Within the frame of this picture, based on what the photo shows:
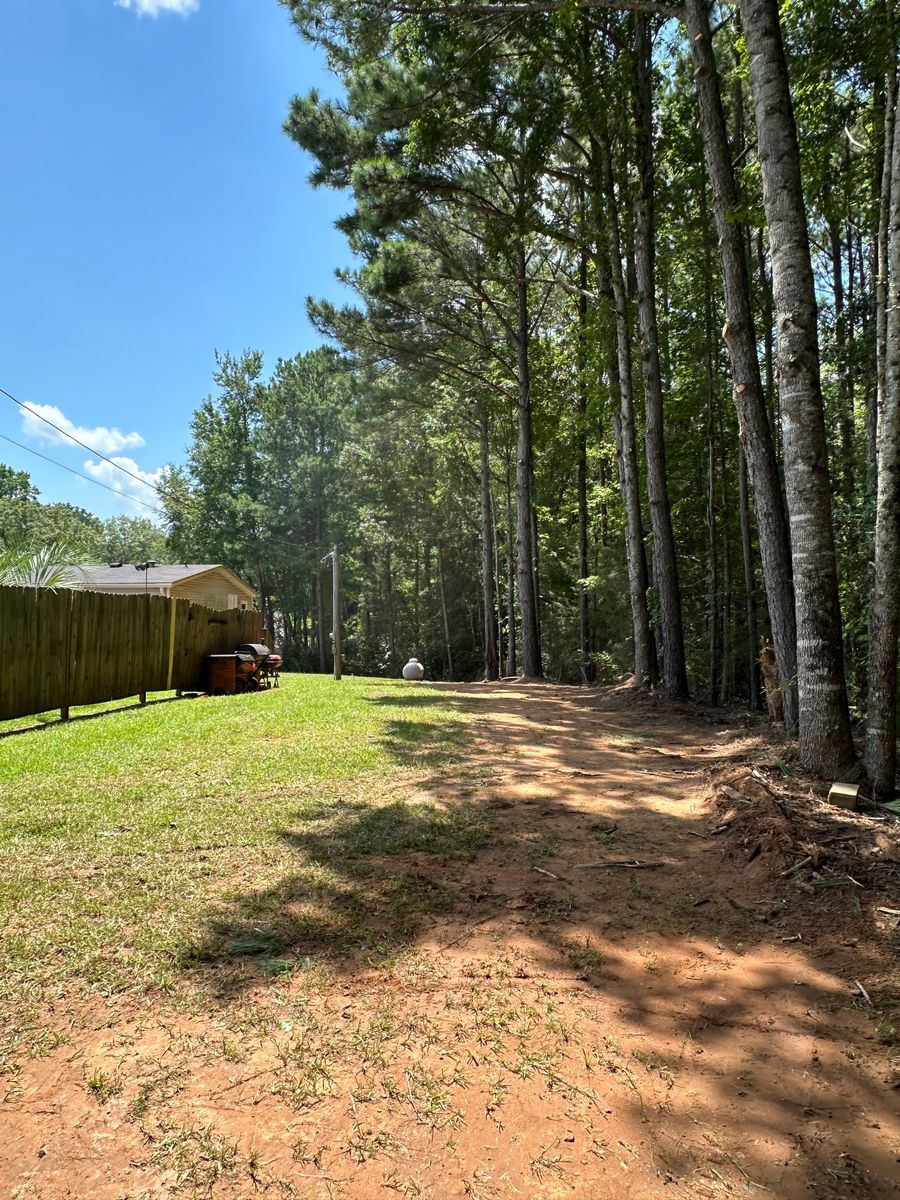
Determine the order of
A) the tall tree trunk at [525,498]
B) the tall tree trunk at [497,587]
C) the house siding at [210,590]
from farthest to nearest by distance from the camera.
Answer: the tall tree trunk at [497,587], the house siding at [210,590], the tall tree trunk at [525,498]

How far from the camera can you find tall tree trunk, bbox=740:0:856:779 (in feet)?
13.9

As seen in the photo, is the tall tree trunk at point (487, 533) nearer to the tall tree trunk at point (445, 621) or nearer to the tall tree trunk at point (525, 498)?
the tall tree trunk at point (525, 498)

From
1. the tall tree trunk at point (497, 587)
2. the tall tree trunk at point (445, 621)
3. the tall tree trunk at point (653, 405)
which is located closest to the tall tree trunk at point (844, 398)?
the tall tree trunk at point (653, 405)

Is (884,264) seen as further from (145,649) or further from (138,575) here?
(138,575)

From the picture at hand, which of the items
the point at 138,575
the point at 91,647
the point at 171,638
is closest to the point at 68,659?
the point at 91,647

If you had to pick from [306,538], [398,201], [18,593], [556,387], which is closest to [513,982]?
[18,593]

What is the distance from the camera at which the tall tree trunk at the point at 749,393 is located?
5.76m

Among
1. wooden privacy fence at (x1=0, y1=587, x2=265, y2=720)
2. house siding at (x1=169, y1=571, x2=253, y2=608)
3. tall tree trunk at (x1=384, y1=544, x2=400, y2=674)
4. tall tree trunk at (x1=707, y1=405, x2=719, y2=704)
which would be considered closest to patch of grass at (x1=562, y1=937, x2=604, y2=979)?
wooden privacy fence at (x1=0, y1=587, x2=265, y2=720)

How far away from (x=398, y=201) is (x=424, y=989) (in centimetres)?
1316

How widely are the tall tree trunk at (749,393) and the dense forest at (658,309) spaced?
0.03 metres

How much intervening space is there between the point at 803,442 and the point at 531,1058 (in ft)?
12.7

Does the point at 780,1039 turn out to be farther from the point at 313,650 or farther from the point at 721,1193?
the point at 313,650

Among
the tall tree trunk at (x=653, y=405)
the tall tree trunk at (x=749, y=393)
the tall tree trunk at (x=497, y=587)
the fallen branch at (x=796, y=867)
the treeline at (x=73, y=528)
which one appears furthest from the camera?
the treeline at (x=73, y=528)

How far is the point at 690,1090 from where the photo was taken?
71.3 inches
